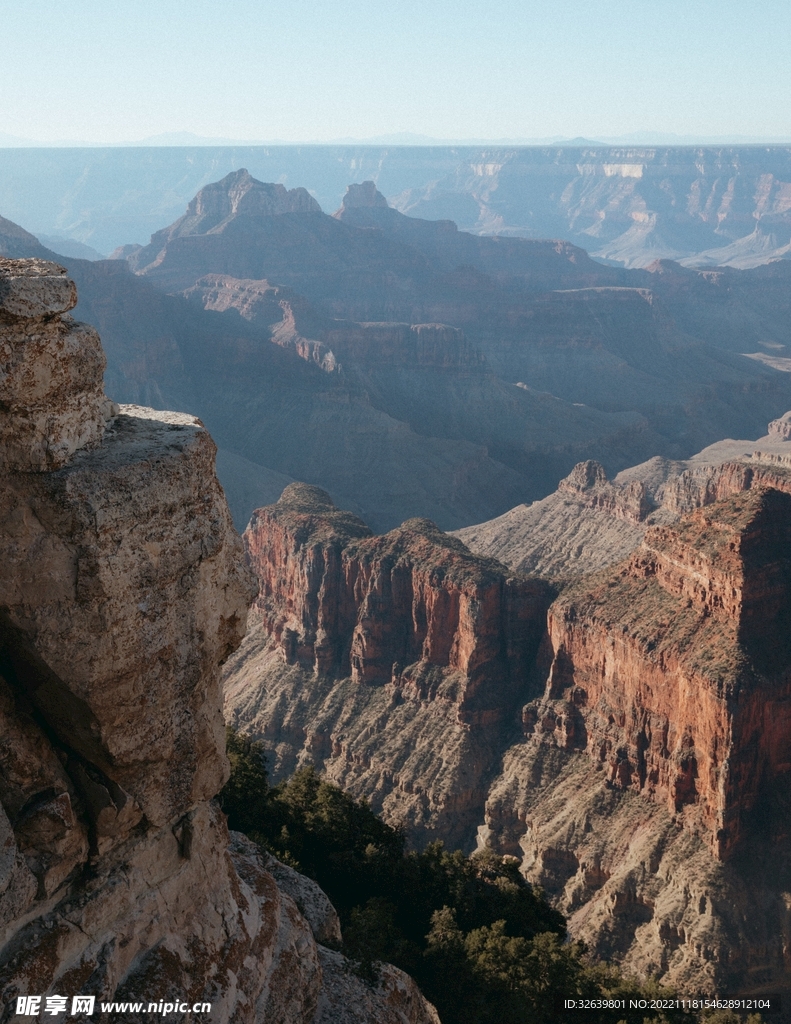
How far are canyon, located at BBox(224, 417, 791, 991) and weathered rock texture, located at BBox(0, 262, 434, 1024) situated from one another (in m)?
34.2

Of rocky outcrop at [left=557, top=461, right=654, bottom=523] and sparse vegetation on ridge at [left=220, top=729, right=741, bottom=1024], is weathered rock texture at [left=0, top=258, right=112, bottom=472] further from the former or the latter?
rocky outcrop at [left=557, top=461, right=654, bottom=523]

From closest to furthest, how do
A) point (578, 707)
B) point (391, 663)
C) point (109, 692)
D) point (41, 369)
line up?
point (41, 369)
point (109, 692)
point (578, 707)
point (391, 663)

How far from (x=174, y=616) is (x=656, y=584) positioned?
4605 centimetres

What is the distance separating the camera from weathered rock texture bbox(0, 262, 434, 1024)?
15875 millimetres

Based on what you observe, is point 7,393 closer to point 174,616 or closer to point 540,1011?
point 174,616

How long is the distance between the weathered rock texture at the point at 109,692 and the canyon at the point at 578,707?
Answer: 34200 mm

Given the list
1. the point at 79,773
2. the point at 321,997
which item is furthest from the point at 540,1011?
the point at 79,773

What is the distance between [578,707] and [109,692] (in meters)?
47.1

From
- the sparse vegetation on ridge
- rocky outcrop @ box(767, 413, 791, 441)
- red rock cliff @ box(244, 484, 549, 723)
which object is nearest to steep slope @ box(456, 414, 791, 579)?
red rock cliff @ box(244, 484, 549, 723)

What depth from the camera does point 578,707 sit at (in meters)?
60.3

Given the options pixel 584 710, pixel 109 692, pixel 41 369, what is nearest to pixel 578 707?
pixel 584 710

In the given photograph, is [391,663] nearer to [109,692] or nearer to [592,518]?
[592,518]

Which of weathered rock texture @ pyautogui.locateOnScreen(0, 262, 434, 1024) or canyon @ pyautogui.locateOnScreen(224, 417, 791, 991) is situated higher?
weathered rock texture @ pyautogui.locateOnScreen(0, 262, 434, 1024)

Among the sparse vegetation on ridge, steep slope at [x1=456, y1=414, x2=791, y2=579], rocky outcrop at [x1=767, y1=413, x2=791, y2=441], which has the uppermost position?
the sparse vegetation on ridge
